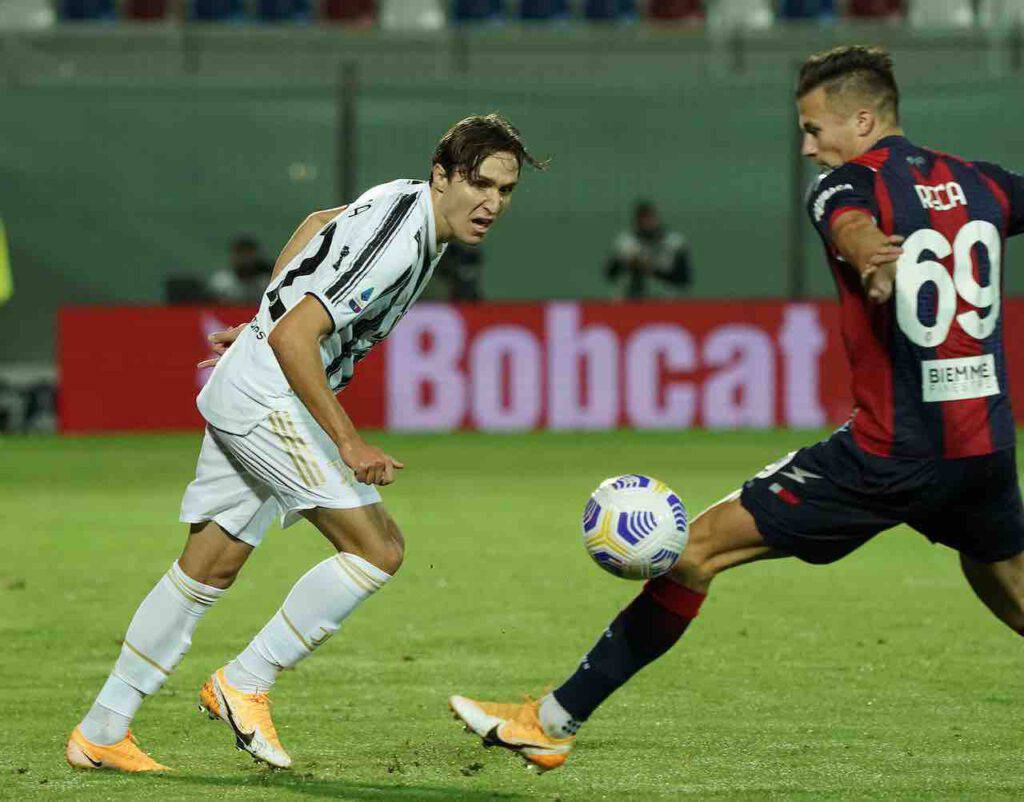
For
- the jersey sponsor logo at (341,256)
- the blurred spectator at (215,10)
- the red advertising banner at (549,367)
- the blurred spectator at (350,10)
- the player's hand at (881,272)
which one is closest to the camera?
the player's hand at (881,272)

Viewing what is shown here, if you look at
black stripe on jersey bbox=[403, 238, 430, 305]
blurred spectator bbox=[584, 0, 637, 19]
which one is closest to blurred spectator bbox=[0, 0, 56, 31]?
blurred spectator bbox=[584, 0, 637, 19]

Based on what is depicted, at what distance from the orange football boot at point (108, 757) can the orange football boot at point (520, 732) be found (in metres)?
0.90

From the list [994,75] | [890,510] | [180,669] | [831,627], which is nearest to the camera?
[890,510]

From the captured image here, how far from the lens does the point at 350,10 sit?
24531mm

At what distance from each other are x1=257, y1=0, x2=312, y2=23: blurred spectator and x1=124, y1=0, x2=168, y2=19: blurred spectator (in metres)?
1.29

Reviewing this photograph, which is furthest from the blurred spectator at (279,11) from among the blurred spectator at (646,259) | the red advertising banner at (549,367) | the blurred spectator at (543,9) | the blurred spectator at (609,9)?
the red advertising banner at (549,367)

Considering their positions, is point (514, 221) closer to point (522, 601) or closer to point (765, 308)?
point (765, 308)

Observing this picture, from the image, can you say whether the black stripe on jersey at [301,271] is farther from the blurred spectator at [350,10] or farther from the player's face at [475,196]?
the blurred spectator at [350,10]

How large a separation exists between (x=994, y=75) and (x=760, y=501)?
17197mm

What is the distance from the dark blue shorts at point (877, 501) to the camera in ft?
16.2

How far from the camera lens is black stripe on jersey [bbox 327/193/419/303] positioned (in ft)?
16.7

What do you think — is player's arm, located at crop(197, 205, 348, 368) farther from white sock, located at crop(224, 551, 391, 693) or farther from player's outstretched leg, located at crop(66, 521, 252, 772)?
white sock, located at crop(224, 551, 391, 693)

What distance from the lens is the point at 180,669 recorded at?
6941mm

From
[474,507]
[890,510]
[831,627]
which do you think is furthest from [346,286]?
[474,507]
